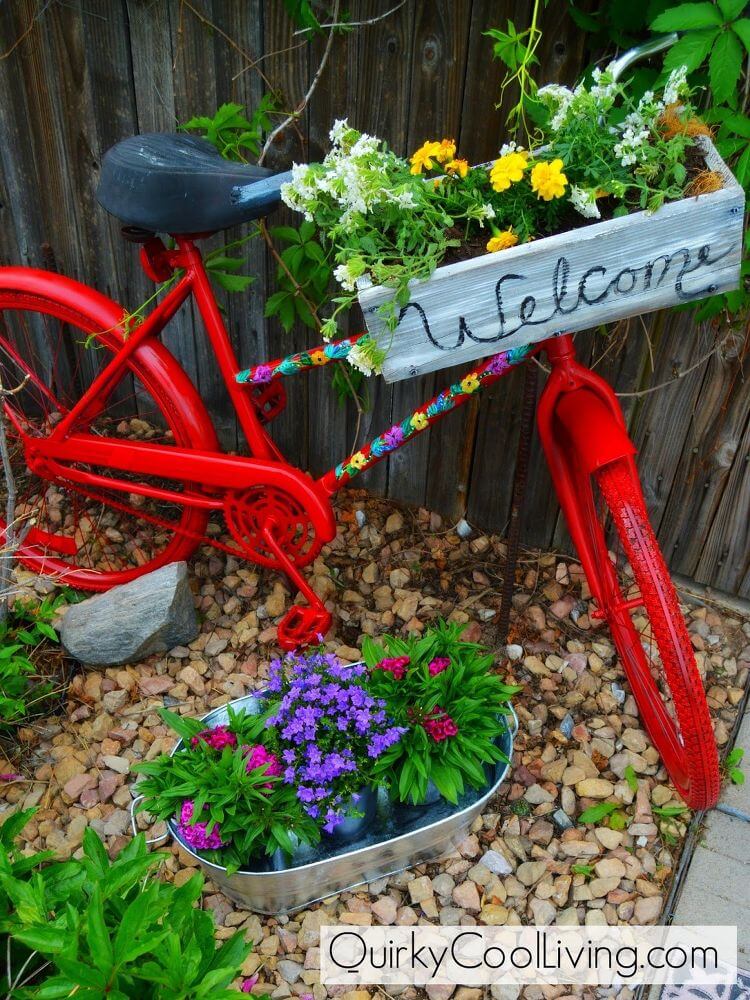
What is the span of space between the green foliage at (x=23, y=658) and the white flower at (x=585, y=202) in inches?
72.0

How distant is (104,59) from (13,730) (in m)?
2.02

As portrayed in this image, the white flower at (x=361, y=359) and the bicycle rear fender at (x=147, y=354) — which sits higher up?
the white flower at (x=361, y=359)

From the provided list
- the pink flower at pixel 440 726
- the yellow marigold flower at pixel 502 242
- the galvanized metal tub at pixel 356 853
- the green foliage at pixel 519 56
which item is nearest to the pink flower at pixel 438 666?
the pink flower at pixel 440 726

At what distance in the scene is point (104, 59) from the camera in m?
2.74

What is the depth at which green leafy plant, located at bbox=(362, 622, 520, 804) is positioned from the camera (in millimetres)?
2111

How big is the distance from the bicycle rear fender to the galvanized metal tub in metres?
0.84

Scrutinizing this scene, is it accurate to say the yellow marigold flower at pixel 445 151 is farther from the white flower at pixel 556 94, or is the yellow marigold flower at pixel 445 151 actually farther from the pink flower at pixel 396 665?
the pink flower at pixel 396 665

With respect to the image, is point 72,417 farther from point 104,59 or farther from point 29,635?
point 104,59

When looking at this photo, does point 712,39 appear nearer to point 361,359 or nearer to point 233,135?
point 361,359

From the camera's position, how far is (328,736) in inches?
81.3

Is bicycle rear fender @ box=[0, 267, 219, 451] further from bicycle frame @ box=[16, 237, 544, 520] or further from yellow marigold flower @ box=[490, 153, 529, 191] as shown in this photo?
yellow marigold flower @ box=[490, 153, 529, 191]

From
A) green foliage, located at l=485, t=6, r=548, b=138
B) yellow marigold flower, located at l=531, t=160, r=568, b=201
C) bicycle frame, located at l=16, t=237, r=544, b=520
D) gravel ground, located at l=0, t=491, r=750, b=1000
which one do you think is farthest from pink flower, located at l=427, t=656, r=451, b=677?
green foliage, located at l=485, t=6, r=548, b=138

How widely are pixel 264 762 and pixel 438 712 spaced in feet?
1.49

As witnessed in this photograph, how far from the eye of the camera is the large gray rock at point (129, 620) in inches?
102
